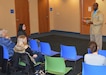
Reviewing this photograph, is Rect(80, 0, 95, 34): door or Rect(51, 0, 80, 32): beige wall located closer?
Rect(80, 0, 95, 34): door

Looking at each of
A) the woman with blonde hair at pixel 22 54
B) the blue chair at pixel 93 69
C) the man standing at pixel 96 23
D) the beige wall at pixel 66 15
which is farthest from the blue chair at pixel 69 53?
the beige wall at pixel 66 15

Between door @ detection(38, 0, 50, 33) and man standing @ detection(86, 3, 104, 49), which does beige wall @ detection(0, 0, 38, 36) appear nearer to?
door @ detection(38, 0, 50, 33)

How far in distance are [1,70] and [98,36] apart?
331cm

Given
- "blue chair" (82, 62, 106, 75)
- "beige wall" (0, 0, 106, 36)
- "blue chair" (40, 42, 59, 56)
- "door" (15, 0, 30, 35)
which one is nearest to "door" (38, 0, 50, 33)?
"beige wall" (0, 0, 106, 36)

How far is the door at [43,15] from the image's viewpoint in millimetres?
11633

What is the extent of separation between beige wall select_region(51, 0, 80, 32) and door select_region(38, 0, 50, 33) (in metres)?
0.61

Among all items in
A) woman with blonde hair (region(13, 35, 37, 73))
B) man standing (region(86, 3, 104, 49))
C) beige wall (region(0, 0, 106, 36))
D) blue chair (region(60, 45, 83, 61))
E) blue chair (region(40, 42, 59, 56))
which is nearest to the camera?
woman with blonde hair (region(13, 35, 37, 73))

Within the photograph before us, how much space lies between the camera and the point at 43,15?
38.9 feet

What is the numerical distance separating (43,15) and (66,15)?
1.42 m

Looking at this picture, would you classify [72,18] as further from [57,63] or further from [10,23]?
[57,63]

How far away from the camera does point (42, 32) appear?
11.9 m

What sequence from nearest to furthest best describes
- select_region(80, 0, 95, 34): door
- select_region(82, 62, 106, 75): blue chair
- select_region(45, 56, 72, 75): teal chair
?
select_region(82, 62, 106, 75): blue chair < select_region(45, 56, 72, 75): teal chair < select_region(80, 0, 95, 34): door

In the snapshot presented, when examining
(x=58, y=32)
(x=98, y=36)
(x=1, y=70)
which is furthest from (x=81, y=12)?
(x=1, y=70)

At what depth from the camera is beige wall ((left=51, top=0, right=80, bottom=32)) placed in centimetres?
1125
